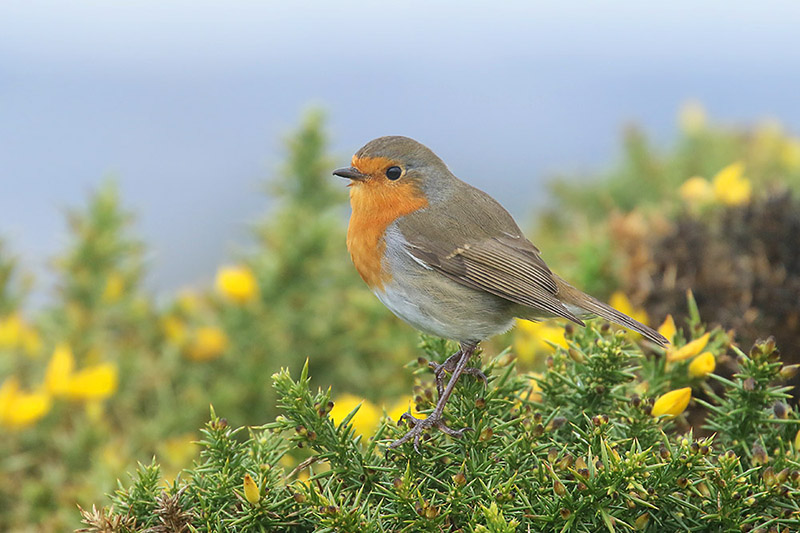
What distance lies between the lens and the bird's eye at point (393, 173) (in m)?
3.10

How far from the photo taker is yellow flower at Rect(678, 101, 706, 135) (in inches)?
267

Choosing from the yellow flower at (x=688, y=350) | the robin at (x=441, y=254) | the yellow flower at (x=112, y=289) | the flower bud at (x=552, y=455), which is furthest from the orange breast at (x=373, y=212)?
the yellow flower at (x=112, y=289)

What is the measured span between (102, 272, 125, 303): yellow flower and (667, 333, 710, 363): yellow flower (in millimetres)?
2905

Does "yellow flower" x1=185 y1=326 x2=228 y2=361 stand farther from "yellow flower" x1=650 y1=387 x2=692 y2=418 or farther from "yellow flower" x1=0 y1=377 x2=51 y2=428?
"yellow flower" x1=650 y1=387 x2=692 y2=418

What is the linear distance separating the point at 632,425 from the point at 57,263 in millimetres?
3282

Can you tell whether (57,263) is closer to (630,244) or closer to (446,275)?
(446,275)

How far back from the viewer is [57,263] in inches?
170

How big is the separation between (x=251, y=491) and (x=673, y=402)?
1.20 metres

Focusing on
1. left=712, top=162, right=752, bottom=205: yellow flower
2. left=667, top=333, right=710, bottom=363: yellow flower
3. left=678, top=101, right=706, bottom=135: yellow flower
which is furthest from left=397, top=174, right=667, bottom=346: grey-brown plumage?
left=678, top=101, right=706, bottom=135: yellow flower

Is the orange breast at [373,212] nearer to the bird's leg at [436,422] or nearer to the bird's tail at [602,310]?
the bird's tail at [602,310]

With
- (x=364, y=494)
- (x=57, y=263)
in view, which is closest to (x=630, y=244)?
(x=364, y=494)

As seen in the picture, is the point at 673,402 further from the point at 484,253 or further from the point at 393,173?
the point at 393,173

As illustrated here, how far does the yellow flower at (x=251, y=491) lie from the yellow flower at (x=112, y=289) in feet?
8.90

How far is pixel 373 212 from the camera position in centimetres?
308
